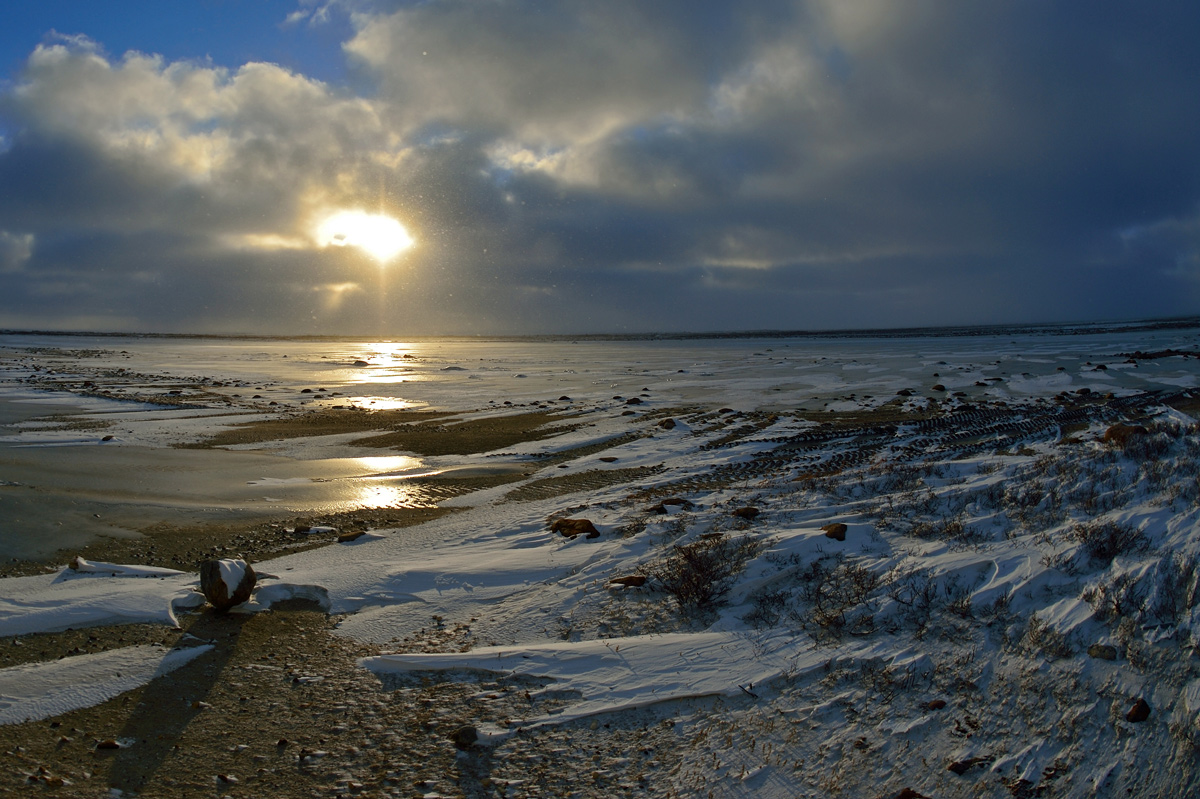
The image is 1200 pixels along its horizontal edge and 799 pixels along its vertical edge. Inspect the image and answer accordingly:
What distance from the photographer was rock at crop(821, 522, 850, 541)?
6.23m

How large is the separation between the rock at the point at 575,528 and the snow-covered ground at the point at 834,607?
0.11m

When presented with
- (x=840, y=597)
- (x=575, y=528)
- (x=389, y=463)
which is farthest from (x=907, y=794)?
(x=389, y=463)

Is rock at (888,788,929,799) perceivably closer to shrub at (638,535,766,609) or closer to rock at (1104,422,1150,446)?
shrub at (638,535,766,609)

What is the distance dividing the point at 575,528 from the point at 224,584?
11.4 feet

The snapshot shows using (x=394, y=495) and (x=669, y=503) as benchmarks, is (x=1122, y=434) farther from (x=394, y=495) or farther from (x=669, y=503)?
(x=394, y=495)

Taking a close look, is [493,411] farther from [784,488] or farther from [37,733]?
[37,733]

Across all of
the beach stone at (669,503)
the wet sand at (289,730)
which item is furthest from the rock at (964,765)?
the beach stone at (669,503)

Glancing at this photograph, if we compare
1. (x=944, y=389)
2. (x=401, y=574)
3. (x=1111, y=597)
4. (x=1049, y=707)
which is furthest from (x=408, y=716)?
(x=944, y=389)

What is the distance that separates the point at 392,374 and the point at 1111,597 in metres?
34.8

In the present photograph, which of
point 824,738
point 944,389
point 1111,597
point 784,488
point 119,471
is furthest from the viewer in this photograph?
point 944,389

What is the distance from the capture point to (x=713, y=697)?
404 centimetres

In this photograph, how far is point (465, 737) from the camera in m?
3.73

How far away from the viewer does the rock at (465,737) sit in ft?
12.1

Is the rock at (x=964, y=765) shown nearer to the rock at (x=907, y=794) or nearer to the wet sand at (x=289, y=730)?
the rock at (x=907, y=794)
